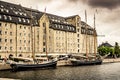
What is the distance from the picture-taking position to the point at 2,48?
88812mm

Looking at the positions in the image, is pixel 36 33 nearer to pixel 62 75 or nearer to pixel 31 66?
pixel 31 66

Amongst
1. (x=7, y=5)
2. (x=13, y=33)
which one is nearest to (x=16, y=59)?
(x=13, y=33)

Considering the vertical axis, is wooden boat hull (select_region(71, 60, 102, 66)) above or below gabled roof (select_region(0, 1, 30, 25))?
below

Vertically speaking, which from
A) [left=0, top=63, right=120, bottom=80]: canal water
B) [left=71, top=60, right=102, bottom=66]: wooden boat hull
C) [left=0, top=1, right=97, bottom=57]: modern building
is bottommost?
[left=0, top=63, right=120, bottom=80]: canal water

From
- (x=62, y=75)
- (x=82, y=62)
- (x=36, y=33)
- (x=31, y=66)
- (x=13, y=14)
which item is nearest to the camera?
(x=62, y=75)

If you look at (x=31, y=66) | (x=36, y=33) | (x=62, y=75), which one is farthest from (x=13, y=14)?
(x=62, y=75)

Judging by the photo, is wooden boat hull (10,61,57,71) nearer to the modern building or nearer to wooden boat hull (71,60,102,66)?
the modern building

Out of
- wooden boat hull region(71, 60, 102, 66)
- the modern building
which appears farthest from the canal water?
wooden boat hull region(71, 60, 102, 66)

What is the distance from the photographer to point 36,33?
105m

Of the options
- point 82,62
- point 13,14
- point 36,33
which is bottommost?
point 82,62

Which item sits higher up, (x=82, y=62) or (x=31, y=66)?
(x=82, y=62)

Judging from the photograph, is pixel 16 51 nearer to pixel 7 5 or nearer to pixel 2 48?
pixel 2 48

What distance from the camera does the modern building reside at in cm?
9212

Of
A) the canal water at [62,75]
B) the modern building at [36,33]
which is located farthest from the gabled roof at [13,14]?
the canal water at [62,75]
